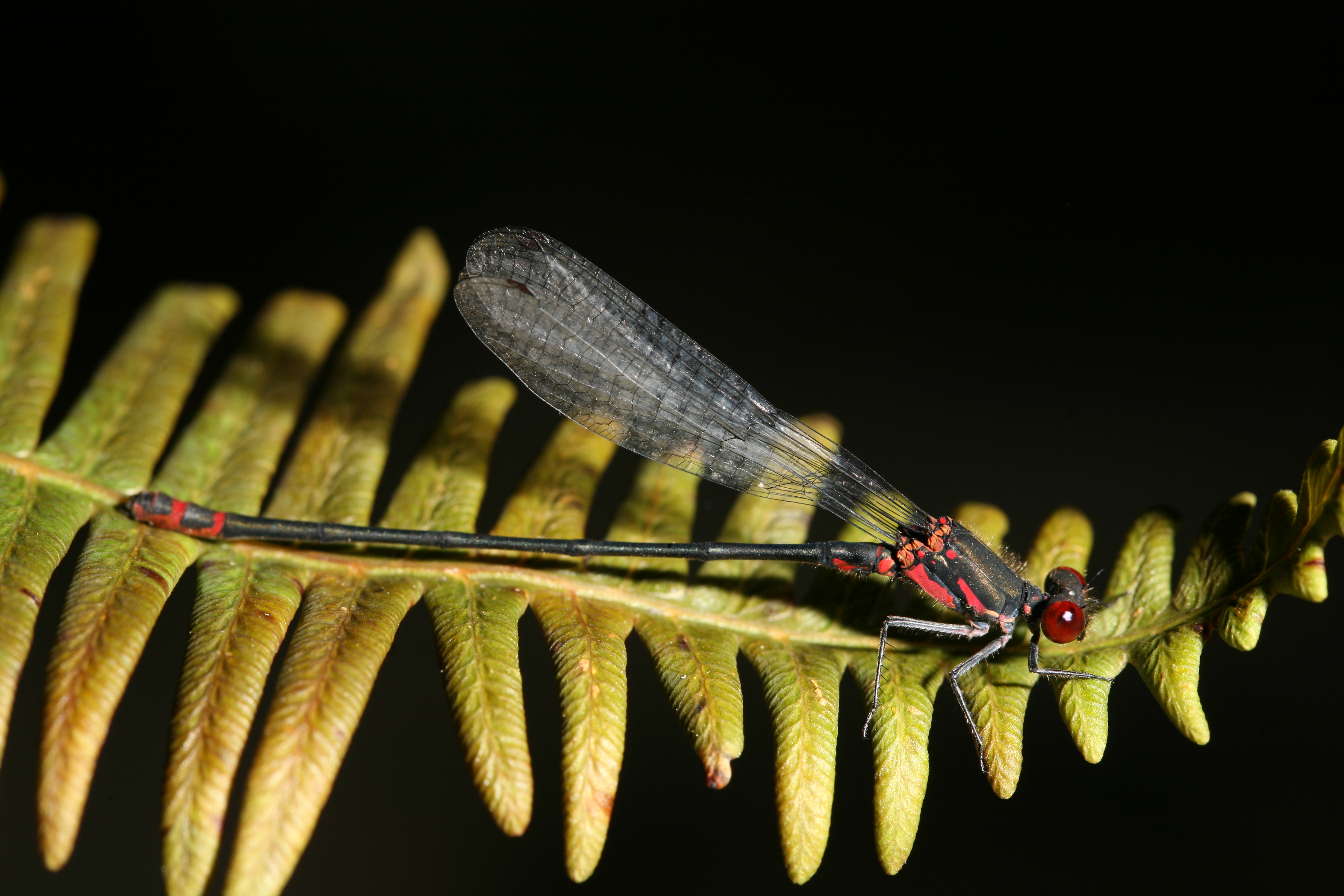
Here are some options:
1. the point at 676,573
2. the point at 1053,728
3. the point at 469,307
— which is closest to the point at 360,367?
the point at 469,307

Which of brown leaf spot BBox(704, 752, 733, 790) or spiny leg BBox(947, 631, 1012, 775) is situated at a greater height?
spiny leg BBox(947, 631, 1012, 775)

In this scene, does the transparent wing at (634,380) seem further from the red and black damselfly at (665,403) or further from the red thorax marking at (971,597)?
the red thorax marking at (971,597)

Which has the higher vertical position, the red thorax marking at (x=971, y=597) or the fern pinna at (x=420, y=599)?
the red thorax marking at (x=971, y=597)

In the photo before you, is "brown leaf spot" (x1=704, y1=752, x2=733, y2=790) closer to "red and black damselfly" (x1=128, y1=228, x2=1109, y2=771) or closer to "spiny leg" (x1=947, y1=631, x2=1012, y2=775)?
"spiny leg" (x1=947, y1=631, x2=1012, y2=775)

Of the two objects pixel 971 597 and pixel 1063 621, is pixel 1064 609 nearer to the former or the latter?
pixel 1063 621

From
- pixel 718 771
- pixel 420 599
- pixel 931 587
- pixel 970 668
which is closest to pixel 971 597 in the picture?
pixel 931 587

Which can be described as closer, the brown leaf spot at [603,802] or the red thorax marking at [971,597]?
the brown leaf spot at [603,802]

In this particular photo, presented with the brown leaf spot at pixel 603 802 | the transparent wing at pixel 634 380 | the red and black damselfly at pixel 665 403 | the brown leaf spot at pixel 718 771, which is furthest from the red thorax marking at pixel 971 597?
the brown leaf spot at pixel 603 802

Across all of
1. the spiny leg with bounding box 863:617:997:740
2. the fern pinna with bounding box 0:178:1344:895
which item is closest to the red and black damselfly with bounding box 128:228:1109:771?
the fern pinna with bounding box 0:178:1344:895
